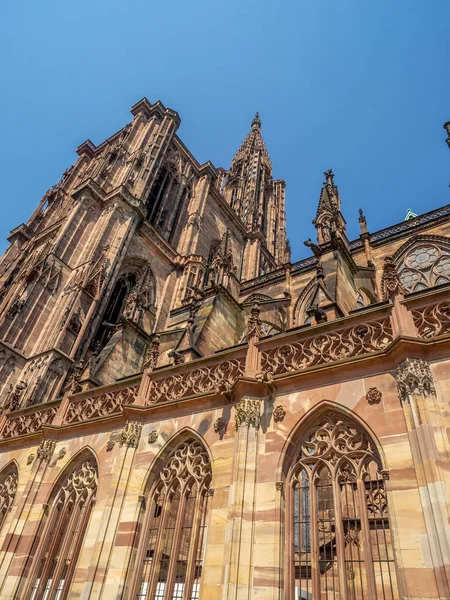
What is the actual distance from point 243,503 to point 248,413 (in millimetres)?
1461

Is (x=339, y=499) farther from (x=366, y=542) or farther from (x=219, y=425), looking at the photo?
(x=219, y=425)

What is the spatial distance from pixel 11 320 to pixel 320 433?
16.0m

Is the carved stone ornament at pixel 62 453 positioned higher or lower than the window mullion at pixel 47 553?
higher

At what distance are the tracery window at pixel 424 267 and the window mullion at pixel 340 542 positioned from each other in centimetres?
1178

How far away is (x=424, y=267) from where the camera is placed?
16.8m

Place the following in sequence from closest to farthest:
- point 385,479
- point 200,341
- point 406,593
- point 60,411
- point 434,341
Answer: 1. point 406,593
2. point 385,479
3. point 434,341
4. point 60,411
5. point 200,341

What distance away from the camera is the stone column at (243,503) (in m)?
5.80

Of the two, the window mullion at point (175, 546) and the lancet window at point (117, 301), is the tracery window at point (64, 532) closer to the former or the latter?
the window mullion at point (175, 546)

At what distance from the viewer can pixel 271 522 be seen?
6254 millimetres

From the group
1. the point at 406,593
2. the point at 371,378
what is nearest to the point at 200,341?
the point at 371,378

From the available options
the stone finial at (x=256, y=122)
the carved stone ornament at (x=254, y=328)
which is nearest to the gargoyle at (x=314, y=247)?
the carved stone ornament at (x=254, y=328)

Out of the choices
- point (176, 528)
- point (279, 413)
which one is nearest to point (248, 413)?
point (279, 413)

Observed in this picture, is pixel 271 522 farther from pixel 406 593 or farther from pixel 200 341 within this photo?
pixel 200 341

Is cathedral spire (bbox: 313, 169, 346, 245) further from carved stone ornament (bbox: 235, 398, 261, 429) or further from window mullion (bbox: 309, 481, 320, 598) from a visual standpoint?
window mullion (bbox: 309, 481, 320, 598)
